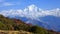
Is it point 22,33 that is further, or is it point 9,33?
point 22,33

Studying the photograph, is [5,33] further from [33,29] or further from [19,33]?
[33,29]

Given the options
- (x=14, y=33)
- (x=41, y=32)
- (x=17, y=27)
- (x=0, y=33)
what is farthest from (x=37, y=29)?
(x=0, y=33)

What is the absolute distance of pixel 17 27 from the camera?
65625 millimetres

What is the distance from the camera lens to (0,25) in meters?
57.3

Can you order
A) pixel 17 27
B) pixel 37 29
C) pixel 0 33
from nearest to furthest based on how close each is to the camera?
pixel 0 33 → pixel 37 29 → pixel 17 27

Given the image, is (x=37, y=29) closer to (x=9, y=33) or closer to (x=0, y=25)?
(x=0, y=25)

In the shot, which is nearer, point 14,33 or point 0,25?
point 14,33

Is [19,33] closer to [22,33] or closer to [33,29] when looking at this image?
[22,33]

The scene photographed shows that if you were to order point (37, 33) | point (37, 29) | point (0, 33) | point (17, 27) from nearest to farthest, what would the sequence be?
point (0, 33)
point (37, 33)
point (37, 29)
point (17, 27)

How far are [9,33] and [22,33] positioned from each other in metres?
3.85

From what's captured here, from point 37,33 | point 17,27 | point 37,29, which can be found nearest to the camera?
point 37,33

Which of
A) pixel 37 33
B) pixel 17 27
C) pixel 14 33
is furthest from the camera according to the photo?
pixel 17 27

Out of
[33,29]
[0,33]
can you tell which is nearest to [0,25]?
[33,29]

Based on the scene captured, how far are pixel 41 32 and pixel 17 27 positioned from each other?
9.67 metres
